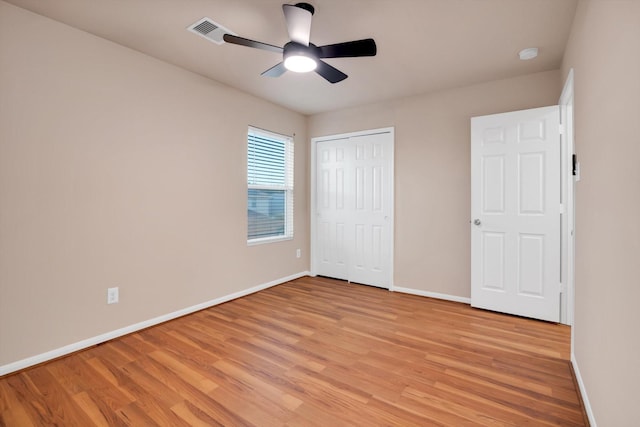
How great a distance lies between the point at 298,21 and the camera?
1.96 metres

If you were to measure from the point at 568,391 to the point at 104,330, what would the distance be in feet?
11.2

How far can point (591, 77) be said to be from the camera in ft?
5.64

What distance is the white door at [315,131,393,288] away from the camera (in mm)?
4164

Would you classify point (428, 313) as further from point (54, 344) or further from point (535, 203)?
point (54, 344)

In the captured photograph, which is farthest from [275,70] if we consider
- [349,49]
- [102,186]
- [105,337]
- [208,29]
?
[105,337]

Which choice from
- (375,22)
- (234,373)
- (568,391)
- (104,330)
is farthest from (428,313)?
(104,330)

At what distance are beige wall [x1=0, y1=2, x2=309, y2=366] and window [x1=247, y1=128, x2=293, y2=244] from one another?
0.99 feet

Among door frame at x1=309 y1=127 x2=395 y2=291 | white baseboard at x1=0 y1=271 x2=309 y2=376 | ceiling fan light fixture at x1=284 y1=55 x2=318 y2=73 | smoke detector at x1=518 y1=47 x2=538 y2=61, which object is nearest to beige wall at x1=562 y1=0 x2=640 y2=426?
smoke detector at x1=518 y1=47 x2=538 y2=61

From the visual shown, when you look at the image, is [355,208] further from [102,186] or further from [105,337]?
[105,337]

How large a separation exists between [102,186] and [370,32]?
2511mm

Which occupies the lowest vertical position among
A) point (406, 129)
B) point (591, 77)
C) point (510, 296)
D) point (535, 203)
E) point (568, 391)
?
point (568, 391)

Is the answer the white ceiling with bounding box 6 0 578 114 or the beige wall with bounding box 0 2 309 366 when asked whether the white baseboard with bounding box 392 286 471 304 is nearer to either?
the beige wall with bounding box 0 2 309 366

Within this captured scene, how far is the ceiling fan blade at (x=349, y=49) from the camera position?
207cm

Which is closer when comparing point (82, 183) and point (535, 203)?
point (82, 183)
